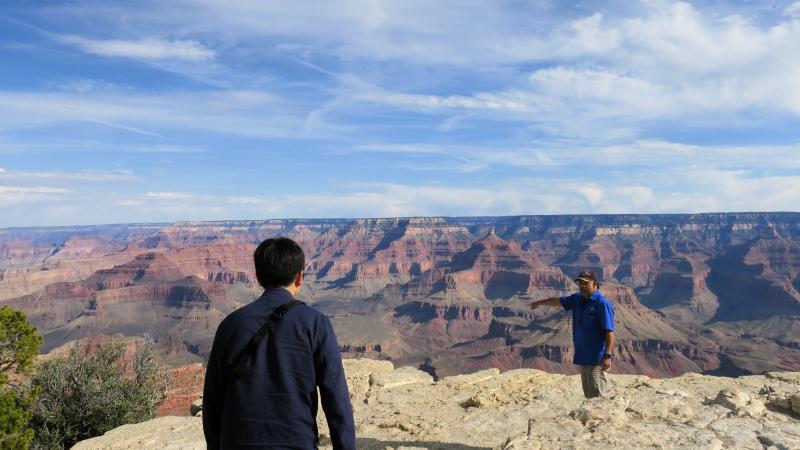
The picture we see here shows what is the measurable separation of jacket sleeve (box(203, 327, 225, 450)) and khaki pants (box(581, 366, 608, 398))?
5.91 meters

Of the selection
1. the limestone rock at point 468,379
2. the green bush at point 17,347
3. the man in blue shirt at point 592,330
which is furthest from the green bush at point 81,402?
the man in blue shirt at point 592,330

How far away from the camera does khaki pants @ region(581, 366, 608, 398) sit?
7.90 meters

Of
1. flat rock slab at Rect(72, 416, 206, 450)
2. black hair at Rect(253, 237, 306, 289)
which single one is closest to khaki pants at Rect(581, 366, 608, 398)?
black hair at Rect(253, 237, 306, 289)

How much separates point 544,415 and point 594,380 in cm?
205

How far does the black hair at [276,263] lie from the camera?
3.38m

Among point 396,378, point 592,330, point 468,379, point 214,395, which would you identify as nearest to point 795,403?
point 592,330

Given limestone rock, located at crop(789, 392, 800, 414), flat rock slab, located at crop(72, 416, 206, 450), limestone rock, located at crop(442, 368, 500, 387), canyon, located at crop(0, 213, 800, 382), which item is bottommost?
canyon, located at crop(0, 213, 800, 382)

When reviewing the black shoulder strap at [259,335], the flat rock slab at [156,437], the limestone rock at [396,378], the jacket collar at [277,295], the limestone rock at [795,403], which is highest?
the jacket collar at [277,295]

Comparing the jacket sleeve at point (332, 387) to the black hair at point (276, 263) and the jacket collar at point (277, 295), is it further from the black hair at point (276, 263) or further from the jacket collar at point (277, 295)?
the black hair at point (276, 263)

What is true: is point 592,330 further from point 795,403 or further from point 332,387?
point 332,387

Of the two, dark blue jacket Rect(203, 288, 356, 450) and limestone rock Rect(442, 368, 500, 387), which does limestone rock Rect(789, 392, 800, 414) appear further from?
dark blue jacket Rect(203, 288, 356, 450)

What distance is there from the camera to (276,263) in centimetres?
339

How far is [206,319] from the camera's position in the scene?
467 ft

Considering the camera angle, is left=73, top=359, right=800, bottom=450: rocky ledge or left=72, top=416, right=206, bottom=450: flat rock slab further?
left=72, top=416, right=206, bottom=450: flat rock slab
